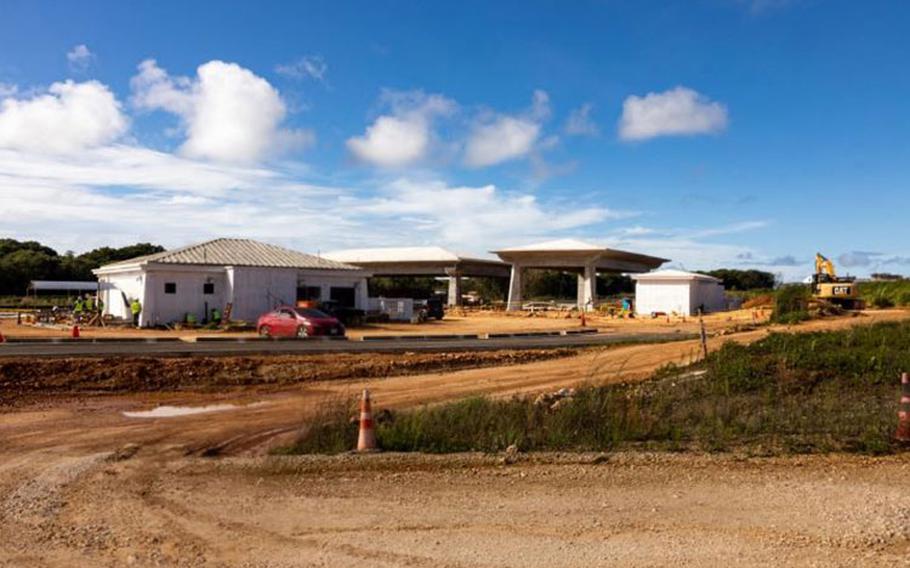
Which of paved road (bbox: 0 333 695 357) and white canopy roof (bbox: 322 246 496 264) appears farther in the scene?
white canopy roof (bbox: 322 246 496 264)

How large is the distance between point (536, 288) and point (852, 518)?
115 metres

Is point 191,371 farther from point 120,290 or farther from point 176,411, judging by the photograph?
point 120,290

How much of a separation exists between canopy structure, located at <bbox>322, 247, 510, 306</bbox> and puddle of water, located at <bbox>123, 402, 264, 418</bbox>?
68.7 meters

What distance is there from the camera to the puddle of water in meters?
14.3

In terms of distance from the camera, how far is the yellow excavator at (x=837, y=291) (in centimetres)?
5525

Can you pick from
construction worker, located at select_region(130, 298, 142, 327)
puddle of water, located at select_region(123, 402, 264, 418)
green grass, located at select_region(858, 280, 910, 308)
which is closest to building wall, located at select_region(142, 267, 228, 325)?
construction worker, located at select_region(130, 298, 142, 327)

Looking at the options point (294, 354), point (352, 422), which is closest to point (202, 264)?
point (294, 354)

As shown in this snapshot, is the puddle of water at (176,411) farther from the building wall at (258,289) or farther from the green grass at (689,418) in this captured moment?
the building wall at (258,289)

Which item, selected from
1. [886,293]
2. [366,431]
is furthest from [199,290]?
[886,293]

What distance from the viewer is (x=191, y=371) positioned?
1998 centimetres

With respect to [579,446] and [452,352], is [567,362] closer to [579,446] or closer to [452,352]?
[452,352]

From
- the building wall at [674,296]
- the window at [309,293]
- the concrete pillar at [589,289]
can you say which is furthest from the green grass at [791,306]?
the window at [309,293]

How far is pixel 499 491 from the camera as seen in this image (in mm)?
8000

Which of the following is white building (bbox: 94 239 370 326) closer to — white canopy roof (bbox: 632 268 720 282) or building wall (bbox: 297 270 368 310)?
building wall (bbox: 297 270 368 310)
